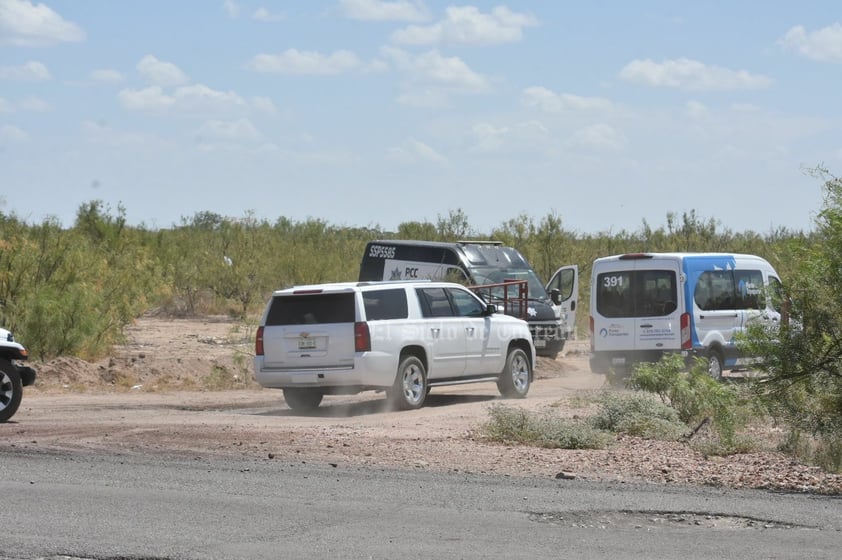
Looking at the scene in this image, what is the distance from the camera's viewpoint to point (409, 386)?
63.1 feet

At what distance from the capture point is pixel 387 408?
63.8 feet

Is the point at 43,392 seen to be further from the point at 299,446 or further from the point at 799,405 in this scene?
the point at 799,405

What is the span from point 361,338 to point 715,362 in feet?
27.1

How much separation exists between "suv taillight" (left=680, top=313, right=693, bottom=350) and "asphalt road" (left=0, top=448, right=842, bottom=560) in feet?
37.3

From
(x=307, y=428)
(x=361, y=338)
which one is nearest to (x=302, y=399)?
(x=361, y=338)

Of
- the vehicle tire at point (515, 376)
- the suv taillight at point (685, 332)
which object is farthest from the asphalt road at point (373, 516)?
the suv taillight at point (685, 332)

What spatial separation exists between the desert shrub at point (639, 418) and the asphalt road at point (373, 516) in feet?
12.7

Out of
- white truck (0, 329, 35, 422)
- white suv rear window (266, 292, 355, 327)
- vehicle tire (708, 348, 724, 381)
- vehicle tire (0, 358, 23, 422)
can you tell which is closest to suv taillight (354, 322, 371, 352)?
white suv rear window (266, 292, 355, 327)

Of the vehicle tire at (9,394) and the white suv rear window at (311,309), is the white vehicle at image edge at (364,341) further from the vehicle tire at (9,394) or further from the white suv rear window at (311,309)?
the vehicle tire at (9,394)

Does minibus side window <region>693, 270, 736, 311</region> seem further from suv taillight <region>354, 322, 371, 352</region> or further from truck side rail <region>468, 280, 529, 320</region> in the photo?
suv taillight <region>354, 322, 371, 352</region>

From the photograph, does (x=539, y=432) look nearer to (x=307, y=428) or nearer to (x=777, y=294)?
(x=307, y=428)

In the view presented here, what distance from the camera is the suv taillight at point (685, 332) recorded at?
23.2m

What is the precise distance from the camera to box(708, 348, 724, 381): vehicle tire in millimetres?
23797

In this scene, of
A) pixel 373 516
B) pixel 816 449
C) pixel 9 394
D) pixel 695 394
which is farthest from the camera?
pixel 695 394
